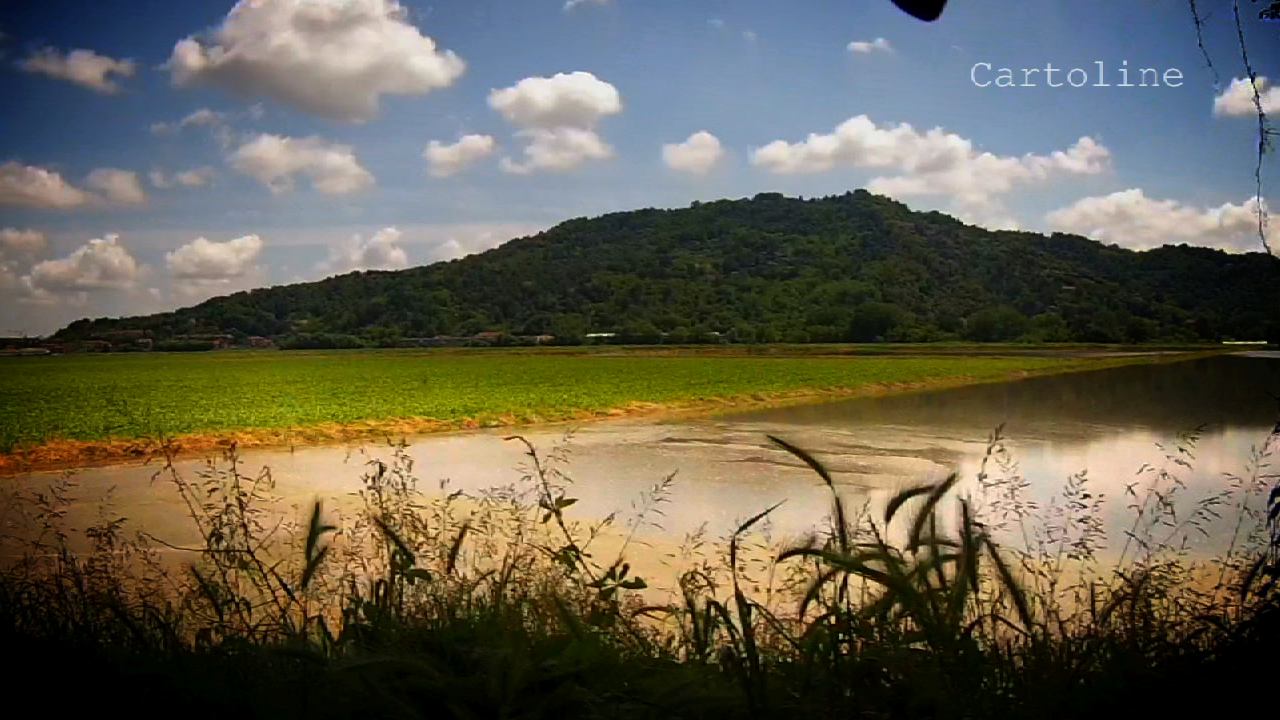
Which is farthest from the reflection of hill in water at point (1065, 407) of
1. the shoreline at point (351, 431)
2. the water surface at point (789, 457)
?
the shoreline at point (351, 431)

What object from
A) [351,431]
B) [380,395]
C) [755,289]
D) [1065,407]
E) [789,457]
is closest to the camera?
[789,457]

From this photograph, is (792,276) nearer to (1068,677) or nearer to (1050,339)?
(1050,339)

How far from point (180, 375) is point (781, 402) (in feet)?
107

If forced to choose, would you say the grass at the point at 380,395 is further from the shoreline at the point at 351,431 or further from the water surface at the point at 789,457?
the water surface at the point at 789,457

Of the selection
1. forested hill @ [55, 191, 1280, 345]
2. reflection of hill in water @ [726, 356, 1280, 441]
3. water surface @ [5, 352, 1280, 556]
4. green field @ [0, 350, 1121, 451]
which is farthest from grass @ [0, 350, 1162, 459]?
forested hill @ [55, 191, 1280, 345]

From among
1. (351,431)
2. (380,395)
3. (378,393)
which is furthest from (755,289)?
(351,431)

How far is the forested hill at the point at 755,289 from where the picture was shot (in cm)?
8656

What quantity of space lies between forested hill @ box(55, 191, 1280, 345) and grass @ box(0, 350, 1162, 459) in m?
35.9

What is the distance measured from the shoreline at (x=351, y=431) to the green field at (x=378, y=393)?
334mm

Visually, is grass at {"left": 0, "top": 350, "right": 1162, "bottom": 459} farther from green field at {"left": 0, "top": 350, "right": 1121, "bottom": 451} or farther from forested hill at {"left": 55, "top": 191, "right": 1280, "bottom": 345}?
forested hill at {"left": 55, "top": 191, "right": 1280, "bottom": 345}

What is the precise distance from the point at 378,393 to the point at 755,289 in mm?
77317

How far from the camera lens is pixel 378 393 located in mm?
32688

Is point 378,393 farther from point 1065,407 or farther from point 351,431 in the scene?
point 1065,407

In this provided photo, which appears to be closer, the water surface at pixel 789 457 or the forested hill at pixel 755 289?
the water surface at pixel 789 457
